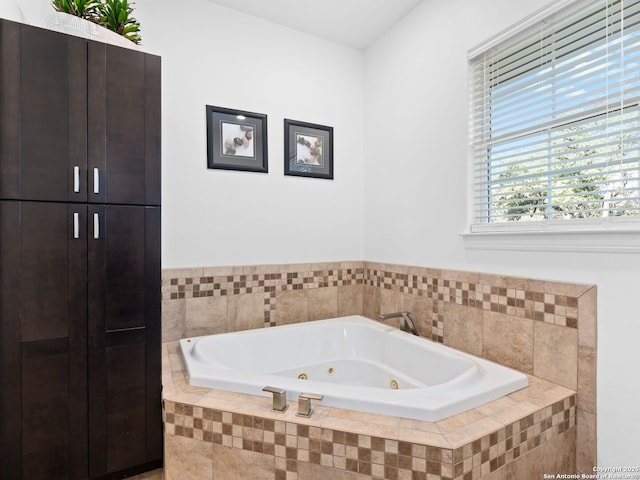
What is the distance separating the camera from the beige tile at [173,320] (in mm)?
2156

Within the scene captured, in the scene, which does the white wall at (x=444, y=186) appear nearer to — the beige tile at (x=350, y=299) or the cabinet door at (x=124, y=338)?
the beige tile at (x=350, y=299)

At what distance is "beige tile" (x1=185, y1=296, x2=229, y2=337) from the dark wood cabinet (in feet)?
1.63

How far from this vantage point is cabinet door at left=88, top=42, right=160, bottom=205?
159cm

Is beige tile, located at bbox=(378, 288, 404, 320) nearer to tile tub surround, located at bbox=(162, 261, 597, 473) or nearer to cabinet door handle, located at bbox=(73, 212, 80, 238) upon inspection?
tile tub surround, located at bbox=(162, 261, 597, 473)

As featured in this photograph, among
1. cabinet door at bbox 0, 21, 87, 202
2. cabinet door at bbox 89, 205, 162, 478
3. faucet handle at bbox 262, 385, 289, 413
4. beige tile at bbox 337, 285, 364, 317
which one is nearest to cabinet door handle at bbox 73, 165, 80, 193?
cabinet door at bbox 0, 21, 87, 202

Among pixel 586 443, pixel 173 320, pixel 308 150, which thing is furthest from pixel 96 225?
pixel 586 443

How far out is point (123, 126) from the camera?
5.42 ft

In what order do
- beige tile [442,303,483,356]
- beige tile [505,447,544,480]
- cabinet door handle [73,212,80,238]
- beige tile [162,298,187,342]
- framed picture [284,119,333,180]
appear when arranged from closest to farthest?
beige tile [505,447,544,480] < cabinet door handle [73,212,80,238] < beige tile [442,303,483,356] < beige tile [162,298,187,342] < framed picture [284,119,333,180]

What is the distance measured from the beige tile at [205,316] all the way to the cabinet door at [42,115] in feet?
3.16

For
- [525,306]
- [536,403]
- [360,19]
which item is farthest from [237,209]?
[536,403]

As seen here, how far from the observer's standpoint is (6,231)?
1437 millimetres

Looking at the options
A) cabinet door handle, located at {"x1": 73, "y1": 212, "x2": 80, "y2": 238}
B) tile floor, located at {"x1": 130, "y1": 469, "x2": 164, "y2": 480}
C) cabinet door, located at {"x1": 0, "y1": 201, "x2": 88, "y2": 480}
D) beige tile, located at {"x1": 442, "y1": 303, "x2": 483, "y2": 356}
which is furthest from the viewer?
beige tile, located at {"x1": 442, "y1": 303, "x2": 483, "y2": 356}

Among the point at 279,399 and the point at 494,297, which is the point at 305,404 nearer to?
the point at 279,399

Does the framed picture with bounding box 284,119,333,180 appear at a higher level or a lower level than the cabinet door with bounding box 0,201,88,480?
higher
